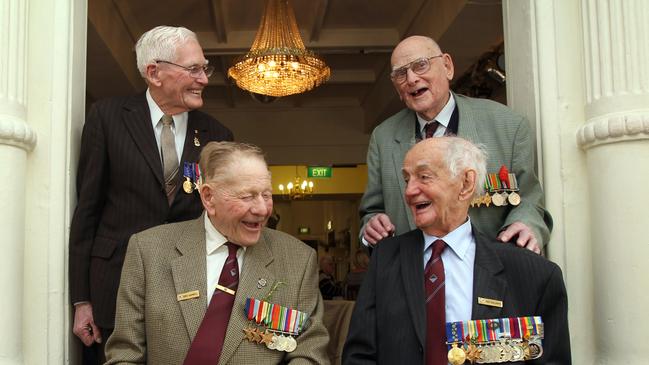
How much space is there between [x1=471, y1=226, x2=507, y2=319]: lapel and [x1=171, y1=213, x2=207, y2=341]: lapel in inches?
35.4

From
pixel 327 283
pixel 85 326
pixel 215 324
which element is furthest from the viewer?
pixel 327 283

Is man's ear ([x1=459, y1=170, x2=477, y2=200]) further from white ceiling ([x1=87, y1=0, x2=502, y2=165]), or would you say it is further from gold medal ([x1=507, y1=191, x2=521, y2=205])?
white ceiling ([x1=87, y1=0, x2=502, y2=165])

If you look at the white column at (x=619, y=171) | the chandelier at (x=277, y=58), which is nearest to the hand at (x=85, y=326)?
the white column at (x=619, y=171)

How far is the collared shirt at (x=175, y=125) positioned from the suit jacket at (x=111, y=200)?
50 millimetres

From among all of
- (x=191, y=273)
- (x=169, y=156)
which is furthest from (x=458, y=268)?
(x=169, y=156)

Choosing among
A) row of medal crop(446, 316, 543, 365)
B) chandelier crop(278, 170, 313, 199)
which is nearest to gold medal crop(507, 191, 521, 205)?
row of medal crop(446, 316, 543, 365)

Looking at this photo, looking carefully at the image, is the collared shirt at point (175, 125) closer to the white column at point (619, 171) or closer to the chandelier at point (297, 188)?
the white column at point (619, 171)

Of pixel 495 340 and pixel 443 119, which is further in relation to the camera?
pixel 443 119

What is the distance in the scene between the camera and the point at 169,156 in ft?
10.2

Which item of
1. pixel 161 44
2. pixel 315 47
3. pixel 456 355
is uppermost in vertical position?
pixel 315 47

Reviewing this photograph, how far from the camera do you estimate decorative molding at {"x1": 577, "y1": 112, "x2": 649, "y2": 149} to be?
2840 millimetres

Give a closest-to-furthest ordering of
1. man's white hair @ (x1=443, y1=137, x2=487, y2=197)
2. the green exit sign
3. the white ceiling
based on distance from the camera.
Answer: man's white hair @ (x1=443, y1=137, x2=487, y2=197)
the white ceiling
the green exit sign

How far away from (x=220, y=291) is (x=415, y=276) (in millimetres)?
664

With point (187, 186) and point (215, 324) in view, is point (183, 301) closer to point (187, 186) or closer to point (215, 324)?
point (215, 324)
